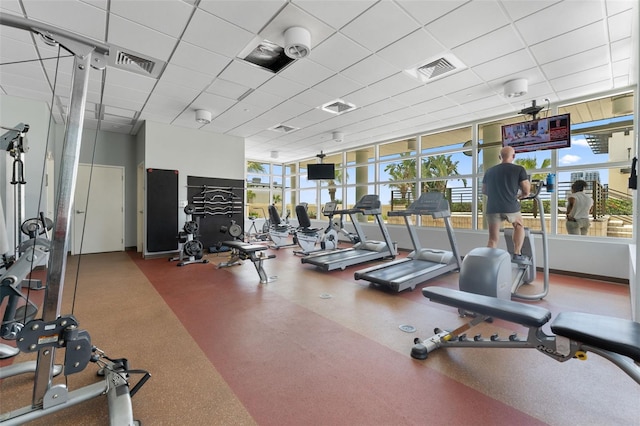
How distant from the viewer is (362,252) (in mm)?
6000

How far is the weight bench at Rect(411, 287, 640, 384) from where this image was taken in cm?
132

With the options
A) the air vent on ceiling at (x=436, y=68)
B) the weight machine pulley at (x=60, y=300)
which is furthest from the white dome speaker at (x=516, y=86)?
the weight machine pulley at (x=60, y=300)

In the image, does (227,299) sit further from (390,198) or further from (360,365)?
(390,198)

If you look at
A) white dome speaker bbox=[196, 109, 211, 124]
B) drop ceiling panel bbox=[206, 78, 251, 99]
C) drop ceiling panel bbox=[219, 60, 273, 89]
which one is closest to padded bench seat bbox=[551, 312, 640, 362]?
drop ceiling panel bbox=[219, 60, 273, 89]

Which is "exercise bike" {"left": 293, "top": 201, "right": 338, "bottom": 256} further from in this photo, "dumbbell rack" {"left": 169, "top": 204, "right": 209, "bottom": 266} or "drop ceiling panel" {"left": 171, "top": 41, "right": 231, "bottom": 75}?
"drop ceiling panel" {"left": 171, "top": 41, "right": 231, "bottom": 75}

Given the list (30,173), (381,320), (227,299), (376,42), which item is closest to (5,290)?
(227,299)

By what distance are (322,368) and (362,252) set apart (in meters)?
4.02

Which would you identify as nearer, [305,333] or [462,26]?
[305,333]

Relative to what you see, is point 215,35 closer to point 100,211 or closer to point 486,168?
point 486,168

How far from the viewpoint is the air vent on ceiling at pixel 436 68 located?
3811mm

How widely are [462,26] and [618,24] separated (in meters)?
1.66

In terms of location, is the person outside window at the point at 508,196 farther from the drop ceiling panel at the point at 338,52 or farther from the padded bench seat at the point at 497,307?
the drop ceiling panel at the point at 338,52

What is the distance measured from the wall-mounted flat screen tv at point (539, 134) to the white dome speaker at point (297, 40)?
4.48m

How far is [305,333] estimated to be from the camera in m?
2.66
